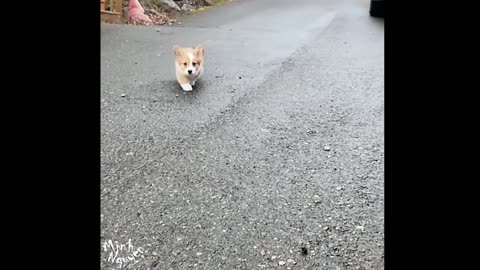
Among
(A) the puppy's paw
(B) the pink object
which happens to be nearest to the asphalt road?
(A) the puppy's paw

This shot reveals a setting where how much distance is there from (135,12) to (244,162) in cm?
493

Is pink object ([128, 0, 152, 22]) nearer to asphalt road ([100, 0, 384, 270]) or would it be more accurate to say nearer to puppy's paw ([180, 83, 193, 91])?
asphalt road ([100, 0, 384, 270])

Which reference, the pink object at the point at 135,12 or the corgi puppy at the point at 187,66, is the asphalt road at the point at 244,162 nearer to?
the corgi puppy at the point at 187,66

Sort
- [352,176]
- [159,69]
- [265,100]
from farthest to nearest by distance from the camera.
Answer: [159,69]
[265,100]
[352,176]

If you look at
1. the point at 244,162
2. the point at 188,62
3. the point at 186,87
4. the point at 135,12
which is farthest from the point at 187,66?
the point at 135,12

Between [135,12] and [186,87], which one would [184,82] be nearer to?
[186,87]

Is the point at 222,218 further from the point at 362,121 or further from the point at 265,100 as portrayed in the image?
the point at 265,100

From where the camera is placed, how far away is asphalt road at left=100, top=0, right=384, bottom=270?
5.16 feet

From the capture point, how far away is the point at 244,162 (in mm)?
2244
